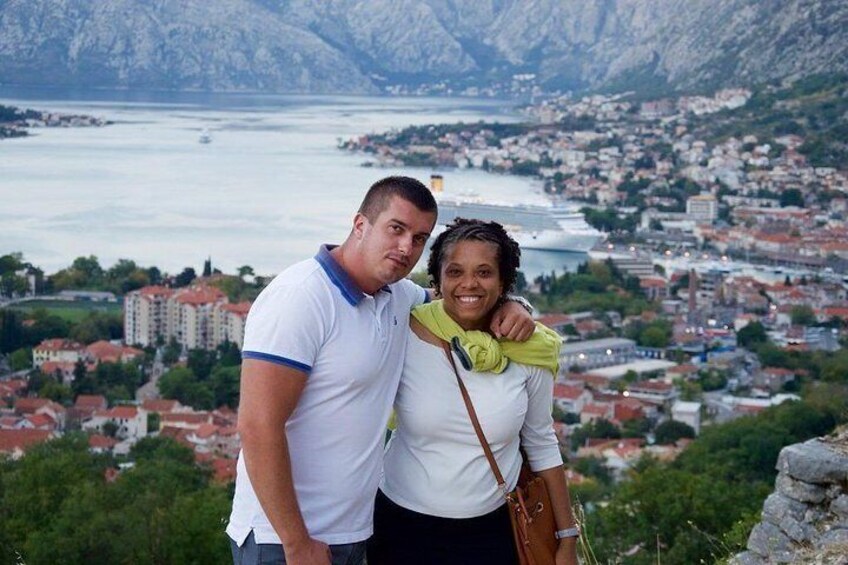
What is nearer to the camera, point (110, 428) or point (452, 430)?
point (452, 430)

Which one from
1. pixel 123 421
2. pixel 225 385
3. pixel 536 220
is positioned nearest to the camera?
pixel 123 421

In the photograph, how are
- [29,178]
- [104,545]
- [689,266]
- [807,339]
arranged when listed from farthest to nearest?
[29,178], [689,266], [807,339], [104,545]

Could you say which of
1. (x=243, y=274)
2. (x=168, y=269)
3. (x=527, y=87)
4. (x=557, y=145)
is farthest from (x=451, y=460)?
(x=527, y=87)

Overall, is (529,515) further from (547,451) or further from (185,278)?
(185,278)

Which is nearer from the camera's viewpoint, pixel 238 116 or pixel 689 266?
pixel 689 266

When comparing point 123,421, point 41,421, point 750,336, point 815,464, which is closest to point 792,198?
point 750,336

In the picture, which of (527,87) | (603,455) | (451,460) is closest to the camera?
(451,460)

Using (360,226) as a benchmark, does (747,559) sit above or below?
below

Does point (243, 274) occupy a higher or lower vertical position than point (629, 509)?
lower

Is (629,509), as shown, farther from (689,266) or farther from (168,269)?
(689,266)
